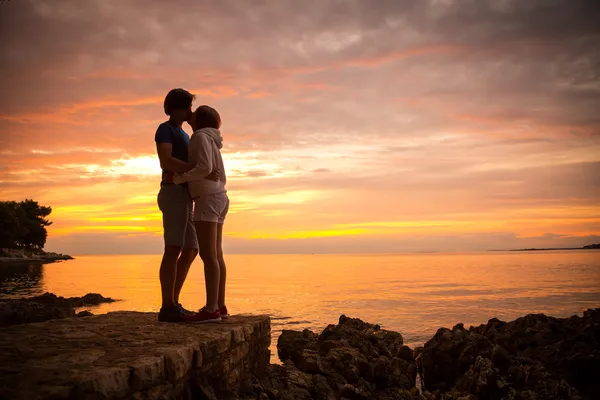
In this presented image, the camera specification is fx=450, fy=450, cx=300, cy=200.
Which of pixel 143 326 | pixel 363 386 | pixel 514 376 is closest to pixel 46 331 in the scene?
pixel 143 326

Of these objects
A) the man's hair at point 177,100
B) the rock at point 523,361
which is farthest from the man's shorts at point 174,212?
the rock at point 523,361

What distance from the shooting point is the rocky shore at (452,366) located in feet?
25.5

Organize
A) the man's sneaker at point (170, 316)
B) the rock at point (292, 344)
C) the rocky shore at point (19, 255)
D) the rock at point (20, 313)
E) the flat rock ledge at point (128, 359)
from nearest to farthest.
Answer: the flat rock ledge at point (128, 359)
the man's sneaker at point (170, 316)
the rock at point (20, 313)
the rock at point (292, 344)
the rocky shore at point (19, 255)

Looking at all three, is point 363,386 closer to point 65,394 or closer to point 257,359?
point 257,359

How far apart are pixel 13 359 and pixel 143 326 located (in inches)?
82.4

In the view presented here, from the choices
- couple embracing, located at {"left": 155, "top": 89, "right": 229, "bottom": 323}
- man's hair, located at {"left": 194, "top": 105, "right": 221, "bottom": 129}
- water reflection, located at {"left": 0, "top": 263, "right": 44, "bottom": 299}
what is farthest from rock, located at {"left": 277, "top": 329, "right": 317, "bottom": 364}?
water reflection, located at {"left": 0, "top": 263, "right": 44, "bottom": 299}

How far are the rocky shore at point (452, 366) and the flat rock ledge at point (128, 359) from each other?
79 cm

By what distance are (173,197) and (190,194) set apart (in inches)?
9.5

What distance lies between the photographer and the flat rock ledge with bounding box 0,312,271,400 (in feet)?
11.2

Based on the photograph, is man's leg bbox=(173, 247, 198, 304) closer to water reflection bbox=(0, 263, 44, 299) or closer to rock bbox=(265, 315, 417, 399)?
rock bbox=(265, 315, 417, 399)

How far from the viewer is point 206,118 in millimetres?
Answer: 6316

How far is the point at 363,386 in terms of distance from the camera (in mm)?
8461

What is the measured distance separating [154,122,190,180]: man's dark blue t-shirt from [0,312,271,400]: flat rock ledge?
2.23m

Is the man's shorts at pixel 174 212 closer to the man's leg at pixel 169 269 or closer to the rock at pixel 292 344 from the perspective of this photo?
the man's leg at pixel 169 269
